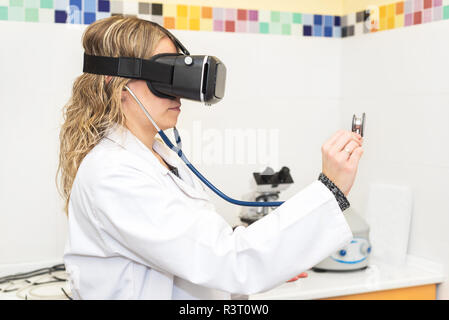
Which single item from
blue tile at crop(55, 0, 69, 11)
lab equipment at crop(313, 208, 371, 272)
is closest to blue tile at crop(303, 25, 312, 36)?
lab equipment at crop(313, 208, 371, 272)

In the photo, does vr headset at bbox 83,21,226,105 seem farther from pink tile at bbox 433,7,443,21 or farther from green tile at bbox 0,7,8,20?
pink tile at bbox 433,7,443,21

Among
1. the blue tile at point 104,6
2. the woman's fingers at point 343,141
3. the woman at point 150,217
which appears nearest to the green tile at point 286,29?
the blue tile at point 104,6

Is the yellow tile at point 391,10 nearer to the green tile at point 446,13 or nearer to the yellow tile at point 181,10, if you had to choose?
the green tile at point 446,13

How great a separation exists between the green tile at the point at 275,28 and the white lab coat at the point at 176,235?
1.42 metres

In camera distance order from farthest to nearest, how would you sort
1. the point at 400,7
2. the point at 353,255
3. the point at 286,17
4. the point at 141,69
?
the point at 286,17, the point at 400,7, the point at 353,255, the point at 141,69

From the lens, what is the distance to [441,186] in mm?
1979

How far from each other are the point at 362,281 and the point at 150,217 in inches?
46.0

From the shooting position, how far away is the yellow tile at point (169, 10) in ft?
7.08

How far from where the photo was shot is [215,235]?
39.9 inches

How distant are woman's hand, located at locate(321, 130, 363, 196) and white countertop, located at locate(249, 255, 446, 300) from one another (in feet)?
2.60

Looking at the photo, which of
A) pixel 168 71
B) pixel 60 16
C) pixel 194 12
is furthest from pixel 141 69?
pixel 194 12

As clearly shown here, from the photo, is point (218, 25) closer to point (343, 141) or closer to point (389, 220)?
point (389, 220)

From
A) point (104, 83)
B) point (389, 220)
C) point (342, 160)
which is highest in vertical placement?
point (104, 83)

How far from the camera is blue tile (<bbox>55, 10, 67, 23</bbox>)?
2002mm
